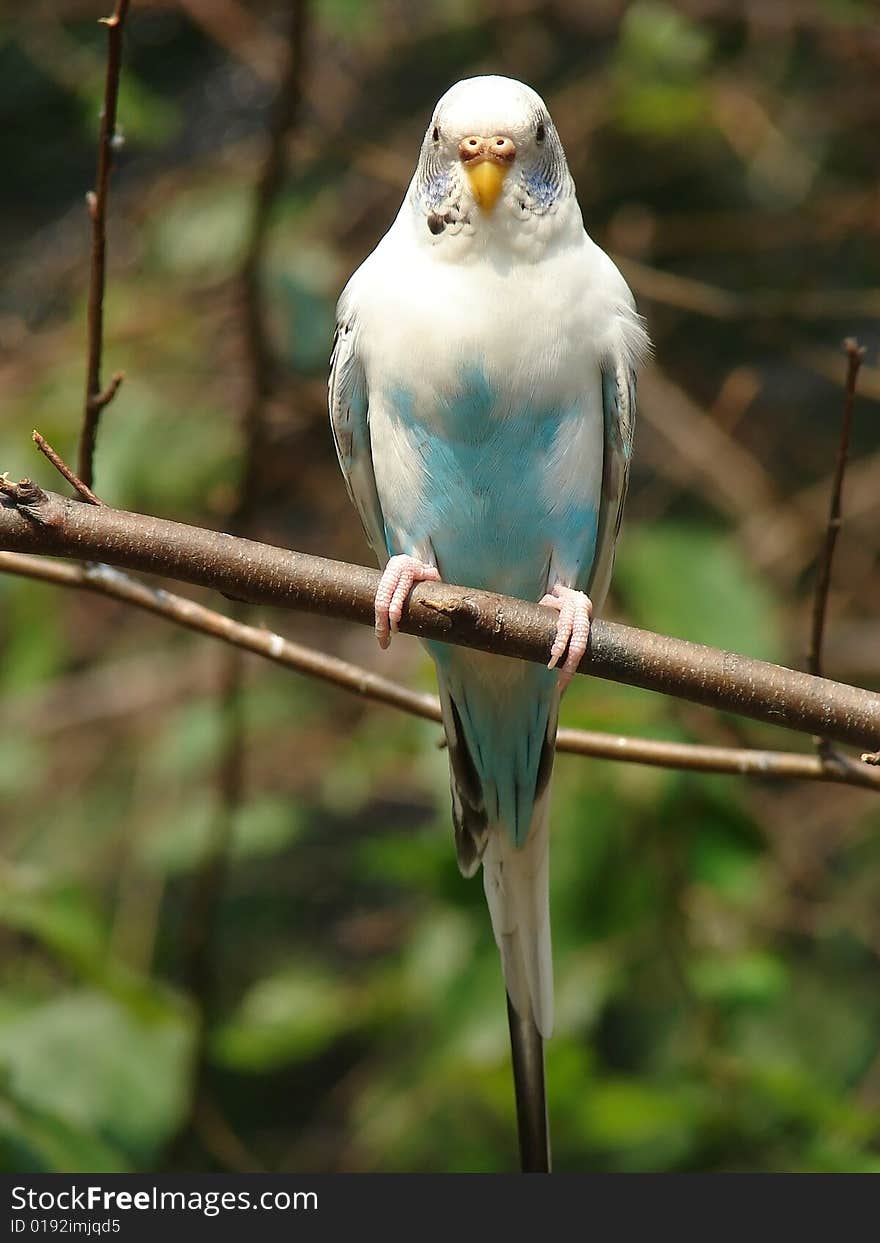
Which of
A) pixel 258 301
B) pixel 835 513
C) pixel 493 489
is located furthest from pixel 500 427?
pixel 258 301

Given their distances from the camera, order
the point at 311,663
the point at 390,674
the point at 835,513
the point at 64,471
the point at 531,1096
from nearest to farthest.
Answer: the point at 64,471, the point at 835,513, the point at 311,663, the point at 531,1096, the point at 390,674

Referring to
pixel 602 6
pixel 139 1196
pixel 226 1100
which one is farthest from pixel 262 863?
pixel 602 6

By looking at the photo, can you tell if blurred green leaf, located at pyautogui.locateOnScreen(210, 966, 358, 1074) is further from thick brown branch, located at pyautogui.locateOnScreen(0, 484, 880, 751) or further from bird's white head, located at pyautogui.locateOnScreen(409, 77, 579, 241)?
bird's white head, located at pyautogui.locateOnScreen(409, 77, 579, 241)

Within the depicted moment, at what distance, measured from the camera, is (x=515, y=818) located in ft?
9.09

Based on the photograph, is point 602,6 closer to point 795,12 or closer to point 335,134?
point 795,12

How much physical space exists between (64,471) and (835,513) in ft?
3.81

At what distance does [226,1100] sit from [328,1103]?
0.41 m

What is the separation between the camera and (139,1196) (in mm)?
2693

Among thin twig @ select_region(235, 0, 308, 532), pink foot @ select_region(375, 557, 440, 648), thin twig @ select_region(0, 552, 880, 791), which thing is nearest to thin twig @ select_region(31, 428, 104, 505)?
thin twig @ select_region(0, 552, 880, 791)

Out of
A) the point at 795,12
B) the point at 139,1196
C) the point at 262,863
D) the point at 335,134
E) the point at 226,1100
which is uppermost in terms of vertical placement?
the point at 795,12

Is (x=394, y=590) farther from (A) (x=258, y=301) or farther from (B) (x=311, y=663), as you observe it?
(A) (x=258, y=301)

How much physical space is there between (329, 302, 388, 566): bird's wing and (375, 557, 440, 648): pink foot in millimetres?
352

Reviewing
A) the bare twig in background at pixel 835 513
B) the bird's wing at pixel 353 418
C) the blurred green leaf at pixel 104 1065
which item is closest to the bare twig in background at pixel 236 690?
the blurred green leaf at pixel 104 1065

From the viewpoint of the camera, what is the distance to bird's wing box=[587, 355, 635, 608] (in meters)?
2.66
